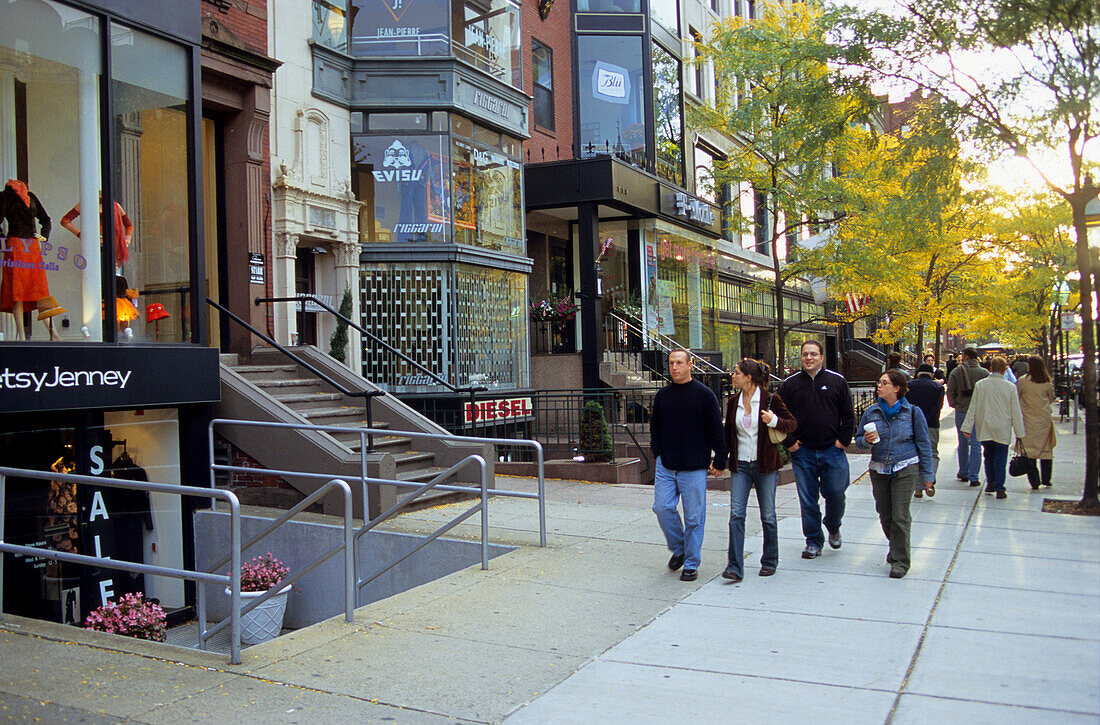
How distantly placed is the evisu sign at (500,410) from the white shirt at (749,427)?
25.4ft

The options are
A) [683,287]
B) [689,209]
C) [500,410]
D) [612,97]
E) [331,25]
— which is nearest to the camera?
[331,25]

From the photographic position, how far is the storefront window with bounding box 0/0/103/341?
8.02m

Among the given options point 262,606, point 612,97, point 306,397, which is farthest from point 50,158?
point 612,97

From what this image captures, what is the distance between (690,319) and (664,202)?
12.7ft

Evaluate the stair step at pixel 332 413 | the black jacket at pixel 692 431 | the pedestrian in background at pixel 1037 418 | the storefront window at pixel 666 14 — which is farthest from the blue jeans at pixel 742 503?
the storefront window at pixel 666 14

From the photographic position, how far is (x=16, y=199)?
8.02m

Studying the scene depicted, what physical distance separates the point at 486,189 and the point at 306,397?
620 centimetres

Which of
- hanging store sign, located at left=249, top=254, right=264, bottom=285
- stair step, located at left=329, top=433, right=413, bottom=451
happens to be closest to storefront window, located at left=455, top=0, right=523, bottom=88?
hanging store sign, located at left=249, top=254, right=264, bottom=285

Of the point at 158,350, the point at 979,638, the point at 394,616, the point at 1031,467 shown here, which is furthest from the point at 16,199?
the point at 1031,467

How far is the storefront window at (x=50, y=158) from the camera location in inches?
316

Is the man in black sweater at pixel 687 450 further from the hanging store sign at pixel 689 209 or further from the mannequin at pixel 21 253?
the hanging store sign at pixel 689 209

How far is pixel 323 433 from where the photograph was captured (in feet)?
33.2

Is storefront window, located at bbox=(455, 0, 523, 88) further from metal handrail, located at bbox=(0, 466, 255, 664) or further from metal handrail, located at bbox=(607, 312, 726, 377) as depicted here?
metal handrail, located at bbox=(0, 466, 255, 664)

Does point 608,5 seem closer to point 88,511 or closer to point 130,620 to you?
point 88,511
